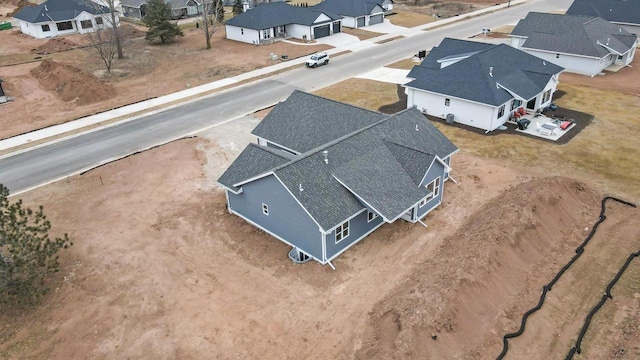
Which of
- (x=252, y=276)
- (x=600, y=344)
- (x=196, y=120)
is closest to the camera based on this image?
(x=600, y=344)

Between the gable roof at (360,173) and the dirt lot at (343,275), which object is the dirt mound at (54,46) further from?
the gable roof at (360,173)

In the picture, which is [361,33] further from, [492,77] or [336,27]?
[492,77]

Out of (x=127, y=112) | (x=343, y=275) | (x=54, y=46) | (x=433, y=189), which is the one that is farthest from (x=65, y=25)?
(x=343, y=275)

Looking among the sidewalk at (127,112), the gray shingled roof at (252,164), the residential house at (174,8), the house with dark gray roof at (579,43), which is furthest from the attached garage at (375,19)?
the gray shingled roof at (252,164)

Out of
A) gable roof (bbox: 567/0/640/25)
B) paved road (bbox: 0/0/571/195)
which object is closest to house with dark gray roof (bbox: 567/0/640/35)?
gable roof (bbox: 567/0/640/25)

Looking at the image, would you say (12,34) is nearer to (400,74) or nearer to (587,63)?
(400,74)

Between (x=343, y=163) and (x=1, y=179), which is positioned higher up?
(x=343, y=163)

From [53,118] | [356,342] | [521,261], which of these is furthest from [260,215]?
[53,118]

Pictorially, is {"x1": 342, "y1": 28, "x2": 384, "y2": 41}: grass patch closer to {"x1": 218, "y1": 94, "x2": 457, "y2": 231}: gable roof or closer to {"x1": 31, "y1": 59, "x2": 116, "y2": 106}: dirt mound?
{"x1": 31, "y1": 59, "x2": 116, "y2": 106}: dirt mound
